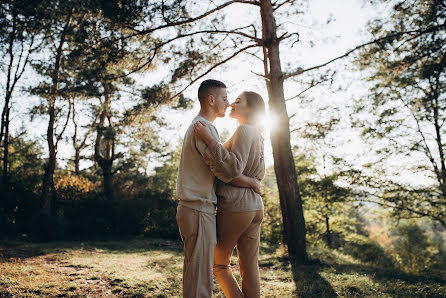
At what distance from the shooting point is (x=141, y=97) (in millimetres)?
6754

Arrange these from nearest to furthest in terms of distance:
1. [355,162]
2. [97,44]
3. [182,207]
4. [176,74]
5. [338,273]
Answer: [182,207]
[338,273]
[97,44]
[176,74]
[355,162]

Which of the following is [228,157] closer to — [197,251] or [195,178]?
[195,178]

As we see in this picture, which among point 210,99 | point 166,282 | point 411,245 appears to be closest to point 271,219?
point 411,245

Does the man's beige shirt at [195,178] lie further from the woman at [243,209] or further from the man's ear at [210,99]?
the man's ear at [210,99]

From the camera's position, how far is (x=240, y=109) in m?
2.49

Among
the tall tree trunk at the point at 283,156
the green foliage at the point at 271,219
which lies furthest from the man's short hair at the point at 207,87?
the green foliage at the point at 271,219

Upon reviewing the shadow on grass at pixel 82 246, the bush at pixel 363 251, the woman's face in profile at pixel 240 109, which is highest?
the woman's face in profile at pixel 240 109

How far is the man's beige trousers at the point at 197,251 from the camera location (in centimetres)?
198

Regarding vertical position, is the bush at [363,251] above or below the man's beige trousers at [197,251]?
below

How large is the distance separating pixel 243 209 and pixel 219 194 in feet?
0.74

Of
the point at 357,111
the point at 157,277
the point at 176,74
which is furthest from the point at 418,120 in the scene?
the point at 157,277

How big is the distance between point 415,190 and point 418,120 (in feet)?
10.1

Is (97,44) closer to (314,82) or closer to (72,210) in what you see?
(314,82)

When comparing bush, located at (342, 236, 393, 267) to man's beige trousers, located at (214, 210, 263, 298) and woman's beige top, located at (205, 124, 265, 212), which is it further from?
woman's beige top, located at (205, 124, 265, 212)
